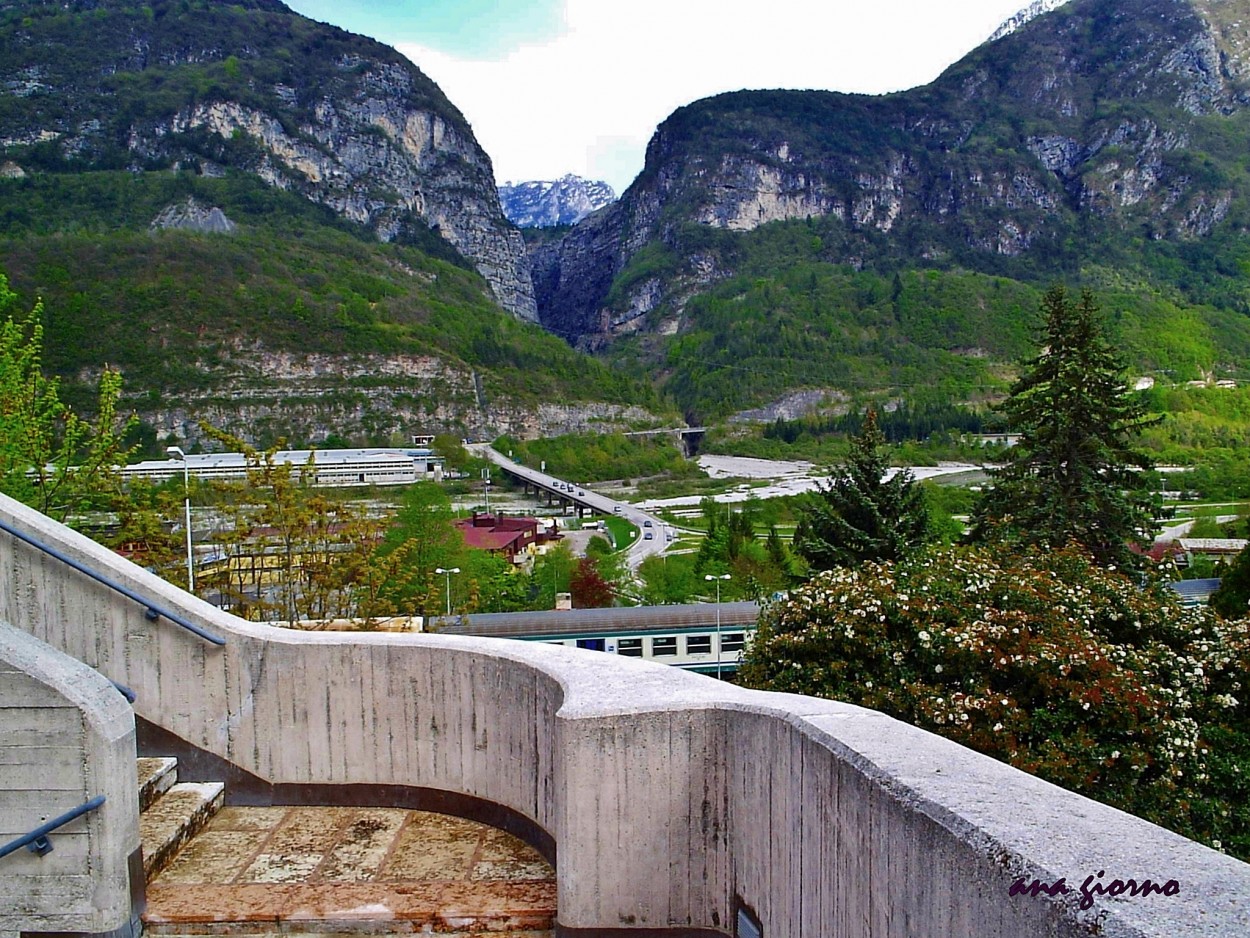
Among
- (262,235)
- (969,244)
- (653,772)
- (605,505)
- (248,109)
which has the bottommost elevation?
(605,505)

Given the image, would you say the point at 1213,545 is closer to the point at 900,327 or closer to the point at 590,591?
the point at 590,591

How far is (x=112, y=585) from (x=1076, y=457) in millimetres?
17530

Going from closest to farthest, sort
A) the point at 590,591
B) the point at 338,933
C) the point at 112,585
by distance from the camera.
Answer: the point at 338,933, the point at 112,585, the point at 590,591

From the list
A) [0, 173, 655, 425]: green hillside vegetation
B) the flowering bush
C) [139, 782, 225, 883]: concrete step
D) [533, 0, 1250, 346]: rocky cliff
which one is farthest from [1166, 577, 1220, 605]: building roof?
[533, 0, 1250, 346]: rocky cliff

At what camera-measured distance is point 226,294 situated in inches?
3831

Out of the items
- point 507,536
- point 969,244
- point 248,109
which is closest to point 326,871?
point 507,536

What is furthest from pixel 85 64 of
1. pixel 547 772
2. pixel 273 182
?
pixel 547 772

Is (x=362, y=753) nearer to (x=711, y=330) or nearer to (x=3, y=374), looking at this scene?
(x=3, y=374)

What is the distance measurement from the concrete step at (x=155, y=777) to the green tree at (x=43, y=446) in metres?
5.91

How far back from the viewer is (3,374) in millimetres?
10844

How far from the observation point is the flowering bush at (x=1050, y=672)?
6.97 meters

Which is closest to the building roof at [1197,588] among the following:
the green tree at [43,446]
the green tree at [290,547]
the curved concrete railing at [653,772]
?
the green tree at [290,547]

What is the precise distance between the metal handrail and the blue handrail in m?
1.36

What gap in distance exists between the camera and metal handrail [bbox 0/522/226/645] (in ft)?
17.2
